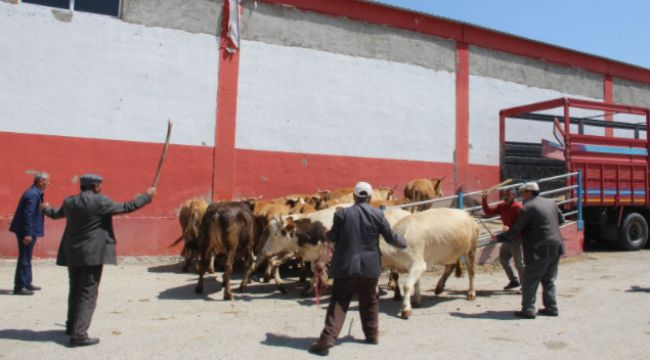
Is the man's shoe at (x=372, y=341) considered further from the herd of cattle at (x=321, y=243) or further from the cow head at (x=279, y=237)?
the cow head at (x=279, y=237)

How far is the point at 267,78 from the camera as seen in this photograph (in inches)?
493

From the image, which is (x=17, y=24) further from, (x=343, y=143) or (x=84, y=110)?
(x=343, y=143)

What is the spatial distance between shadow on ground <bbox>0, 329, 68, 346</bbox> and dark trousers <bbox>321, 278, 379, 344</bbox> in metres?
2.70

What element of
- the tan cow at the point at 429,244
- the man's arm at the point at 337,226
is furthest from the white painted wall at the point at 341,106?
the man's arm at the point at 337,226

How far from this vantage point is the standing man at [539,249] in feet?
21.4

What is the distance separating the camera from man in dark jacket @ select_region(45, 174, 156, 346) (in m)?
5.27

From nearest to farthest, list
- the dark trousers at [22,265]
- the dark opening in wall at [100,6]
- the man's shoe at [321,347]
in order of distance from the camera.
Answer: the man's shoe at [321,347] → the dark trousers at [22,265] → the dark opening in wall at [100,6]

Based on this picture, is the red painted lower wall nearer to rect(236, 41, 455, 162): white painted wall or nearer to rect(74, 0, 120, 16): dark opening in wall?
rect(236, 41, 455, 162): white painted wall

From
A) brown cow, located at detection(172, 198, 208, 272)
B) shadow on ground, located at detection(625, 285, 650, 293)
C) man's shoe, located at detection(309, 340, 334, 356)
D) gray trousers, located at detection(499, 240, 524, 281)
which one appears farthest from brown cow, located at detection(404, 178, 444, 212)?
man's shoe, located at detection(309, 340, 334, 356)

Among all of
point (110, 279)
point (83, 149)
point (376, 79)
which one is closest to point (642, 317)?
point (110, 279)

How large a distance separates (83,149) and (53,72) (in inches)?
Answer: 64.9

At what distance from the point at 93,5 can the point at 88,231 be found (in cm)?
749

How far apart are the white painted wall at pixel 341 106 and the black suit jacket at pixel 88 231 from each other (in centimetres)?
673

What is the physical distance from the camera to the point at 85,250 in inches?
208
